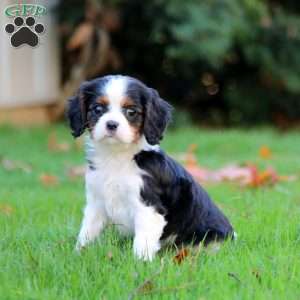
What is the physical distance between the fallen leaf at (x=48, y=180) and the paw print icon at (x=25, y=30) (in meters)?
2.52

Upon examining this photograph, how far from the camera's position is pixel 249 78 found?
613 inches

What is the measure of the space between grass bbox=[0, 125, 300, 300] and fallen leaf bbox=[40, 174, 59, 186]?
64cm

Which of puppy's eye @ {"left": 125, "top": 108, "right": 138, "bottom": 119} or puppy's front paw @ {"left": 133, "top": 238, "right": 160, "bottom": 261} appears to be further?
puppy's eye @ {"left": 125, "top": 108, "right": 138, "bottom": 119}

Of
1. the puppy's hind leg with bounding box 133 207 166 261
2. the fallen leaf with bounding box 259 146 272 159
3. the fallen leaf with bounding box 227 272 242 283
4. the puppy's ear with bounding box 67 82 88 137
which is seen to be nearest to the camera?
the fallen leaf with bounding box 227 272 242 283

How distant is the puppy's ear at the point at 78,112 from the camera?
4.57 meters

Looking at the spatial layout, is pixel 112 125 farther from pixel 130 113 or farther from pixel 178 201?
pixel 178 201

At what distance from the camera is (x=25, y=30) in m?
5.70

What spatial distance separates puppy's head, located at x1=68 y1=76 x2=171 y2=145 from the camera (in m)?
4.33

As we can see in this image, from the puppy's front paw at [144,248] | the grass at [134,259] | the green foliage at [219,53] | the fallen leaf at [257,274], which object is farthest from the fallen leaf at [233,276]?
the green foliage at [219,53]

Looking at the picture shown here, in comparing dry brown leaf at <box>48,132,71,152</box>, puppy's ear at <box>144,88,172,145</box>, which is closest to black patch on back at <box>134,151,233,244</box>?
puppy's ear at <box>144,88,172,145</box>

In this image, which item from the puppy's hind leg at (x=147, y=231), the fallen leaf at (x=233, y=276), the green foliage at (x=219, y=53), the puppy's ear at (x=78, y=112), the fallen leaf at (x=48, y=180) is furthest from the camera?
the green foliage at (x=219, y=53)

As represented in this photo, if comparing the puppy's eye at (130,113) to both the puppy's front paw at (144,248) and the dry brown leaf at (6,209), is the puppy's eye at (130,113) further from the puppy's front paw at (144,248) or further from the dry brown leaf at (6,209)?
the dry brown leaf at (6,209)

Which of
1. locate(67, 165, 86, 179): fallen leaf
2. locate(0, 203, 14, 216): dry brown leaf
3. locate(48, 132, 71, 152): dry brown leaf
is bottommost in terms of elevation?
locate(48, 132, 71, 152): dry brown leaf

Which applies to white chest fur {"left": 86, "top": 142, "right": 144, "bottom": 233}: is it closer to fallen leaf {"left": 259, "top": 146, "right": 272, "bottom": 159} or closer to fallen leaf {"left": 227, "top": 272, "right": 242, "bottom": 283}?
fallen leaf {"left": 227, "top": 272, "right": 242, "bottom": 283}
